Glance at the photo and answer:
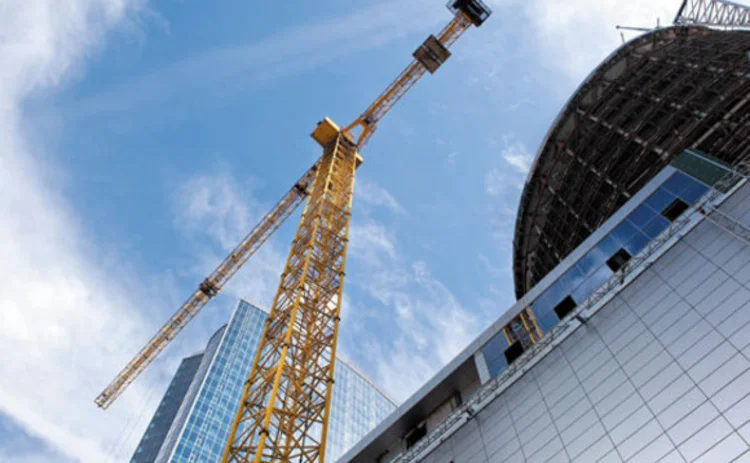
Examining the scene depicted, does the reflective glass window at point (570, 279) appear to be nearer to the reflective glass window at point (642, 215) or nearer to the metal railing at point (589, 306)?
the metal railing at point (589, 306)

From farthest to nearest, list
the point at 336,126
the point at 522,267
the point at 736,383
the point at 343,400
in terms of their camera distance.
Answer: the point at 343,400, the point at 336,126, the point at 522,267, the point at 736,383

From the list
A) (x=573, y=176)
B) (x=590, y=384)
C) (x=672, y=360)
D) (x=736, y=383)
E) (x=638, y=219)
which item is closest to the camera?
(x=736, y=383)

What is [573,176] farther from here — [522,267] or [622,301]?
[622,301]

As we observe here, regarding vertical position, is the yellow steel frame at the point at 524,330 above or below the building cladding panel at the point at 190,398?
below

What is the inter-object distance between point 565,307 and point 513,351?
300 centimetres

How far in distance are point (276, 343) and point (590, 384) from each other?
47.5 feet

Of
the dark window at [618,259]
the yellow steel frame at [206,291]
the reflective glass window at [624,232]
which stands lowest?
the dark window at [618,259]

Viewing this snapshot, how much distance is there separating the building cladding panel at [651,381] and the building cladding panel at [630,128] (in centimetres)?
1384

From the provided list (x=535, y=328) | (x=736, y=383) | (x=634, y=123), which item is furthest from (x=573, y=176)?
(x=736, y=383)

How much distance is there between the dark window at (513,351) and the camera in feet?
75.4

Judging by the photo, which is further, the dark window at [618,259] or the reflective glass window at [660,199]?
the reflective glass window at [660,199]

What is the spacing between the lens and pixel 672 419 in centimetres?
1434

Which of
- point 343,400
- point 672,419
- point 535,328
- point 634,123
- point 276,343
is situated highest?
point 343,400

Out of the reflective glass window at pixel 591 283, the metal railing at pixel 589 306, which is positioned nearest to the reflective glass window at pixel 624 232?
the reflective glass window at pixel 591 283
